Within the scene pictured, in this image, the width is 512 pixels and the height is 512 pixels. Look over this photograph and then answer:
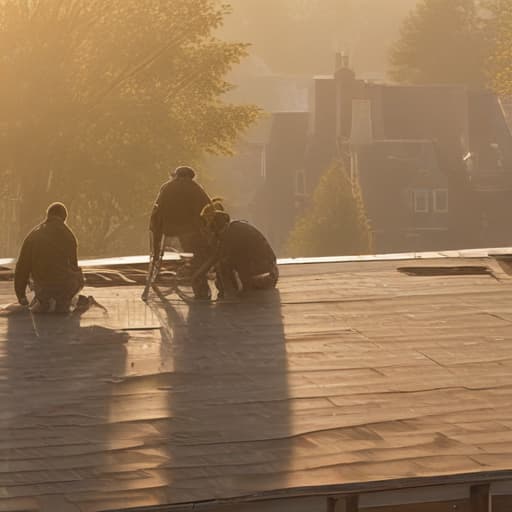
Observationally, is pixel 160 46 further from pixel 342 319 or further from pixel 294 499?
pixel 294 499

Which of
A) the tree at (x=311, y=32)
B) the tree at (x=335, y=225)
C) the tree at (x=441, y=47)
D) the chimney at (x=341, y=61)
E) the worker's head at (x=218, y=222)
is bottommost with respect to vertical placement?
the tree at (x=335, y=225)

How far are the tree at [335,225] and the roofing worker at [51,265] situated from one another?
1632 inches

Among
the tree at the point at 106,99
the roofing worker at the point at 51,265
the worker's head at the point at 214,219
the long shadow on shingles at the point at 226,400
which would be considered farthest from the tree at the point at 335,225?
the roofing worker at the point at 51,265

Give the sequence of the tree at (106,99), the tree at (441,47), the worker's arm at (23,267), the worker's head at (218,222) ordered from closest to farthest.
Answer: the worker's arm at (23,267) < the worker's head at (218,222) < the tree at (106,99) < the tree at (441,47)

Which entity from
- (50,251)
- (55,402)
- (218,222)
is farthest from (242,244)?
(55,402)

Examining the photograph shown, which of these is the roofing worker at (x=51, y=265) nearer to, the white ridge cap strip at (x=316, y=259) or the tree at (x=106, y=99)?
the white ridge cap strip at (x=316, y=259)

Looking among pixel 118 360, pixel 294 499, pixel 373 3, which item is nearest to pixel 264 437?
pixel 294 499

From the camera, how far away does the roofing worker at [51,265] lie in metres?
14.3

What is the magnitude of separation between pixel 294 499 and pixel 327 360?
4.37 meters

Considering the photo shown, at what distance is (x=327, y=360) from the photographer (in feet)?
38.7

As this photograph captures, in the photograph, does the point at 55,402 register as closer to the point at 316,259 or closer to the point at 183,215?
the point at 183,215

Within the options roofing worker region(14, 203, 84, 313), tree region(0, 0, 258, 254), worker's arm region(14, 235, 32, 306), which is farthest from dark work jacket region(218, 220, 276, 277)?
tree region(0, 0, 258, 254)

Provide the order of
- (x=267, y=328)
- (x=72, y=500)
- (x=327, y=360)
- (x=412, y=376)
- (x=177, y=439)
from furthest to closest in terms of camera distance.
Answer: (x=267, y=328) → (x=327, y=360) → (x=412, y=376) → (x=177, y=439) → (x=72, y=500)

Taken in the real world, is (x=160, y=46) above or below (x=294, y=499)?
above
